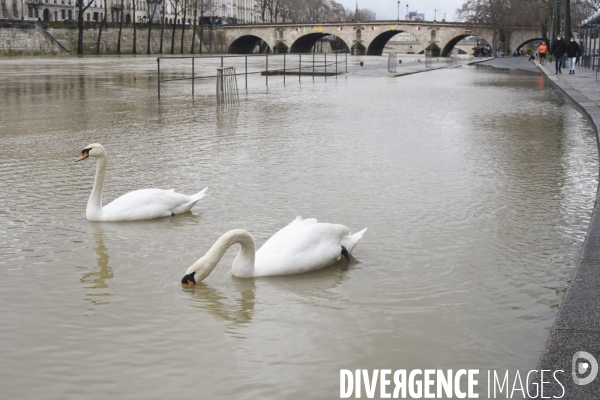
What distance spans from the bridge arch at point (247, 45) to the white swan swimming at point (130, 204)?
10018 centimetres

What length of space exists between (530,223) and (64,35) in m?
76.3

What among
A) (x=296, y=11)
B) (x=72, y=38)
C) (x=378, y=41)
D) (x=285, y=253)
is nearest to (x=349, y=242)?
(x=285, y=253)

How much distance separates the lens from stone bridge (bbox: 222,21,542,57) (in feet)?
311

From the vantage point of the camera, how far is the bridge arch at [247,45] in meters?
108

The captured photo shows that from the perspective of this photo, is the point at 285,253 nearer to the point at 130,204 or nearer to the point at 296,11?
the point at 130,204

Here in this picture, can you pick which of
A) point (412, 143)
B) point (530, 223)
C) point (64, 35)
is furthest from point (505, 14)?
point (530, 223)

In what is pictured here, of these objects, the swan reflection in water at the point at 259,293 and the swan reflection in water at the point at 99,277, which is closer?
the swan reflection in water at the point at 259,293

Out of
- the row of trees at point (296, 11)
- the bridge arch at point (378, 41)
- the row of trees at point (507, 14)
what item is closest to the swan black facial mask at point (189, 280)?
the row of trees at point (507, 14)

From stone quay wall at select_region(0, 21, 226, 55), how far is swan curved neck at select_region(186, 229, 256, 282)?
231 feet

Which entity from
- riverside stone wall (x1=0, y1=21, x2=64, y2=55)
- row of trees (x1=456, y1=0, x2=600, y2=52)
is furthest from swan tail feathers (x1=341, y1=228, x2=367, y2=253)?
riverside stone wall (x1=0, y1=21, x2=64, y2=55)

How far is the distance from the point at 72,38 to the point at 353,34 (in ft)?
119

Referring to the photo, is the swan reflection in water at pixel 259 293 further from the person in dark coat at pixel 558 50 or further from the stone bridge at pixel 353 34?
the stone bridge at pixel 353 34

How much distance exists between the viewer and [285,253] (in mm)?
5879

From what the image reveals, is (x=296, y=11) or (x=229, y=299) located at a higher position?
(x=296, y=11)
